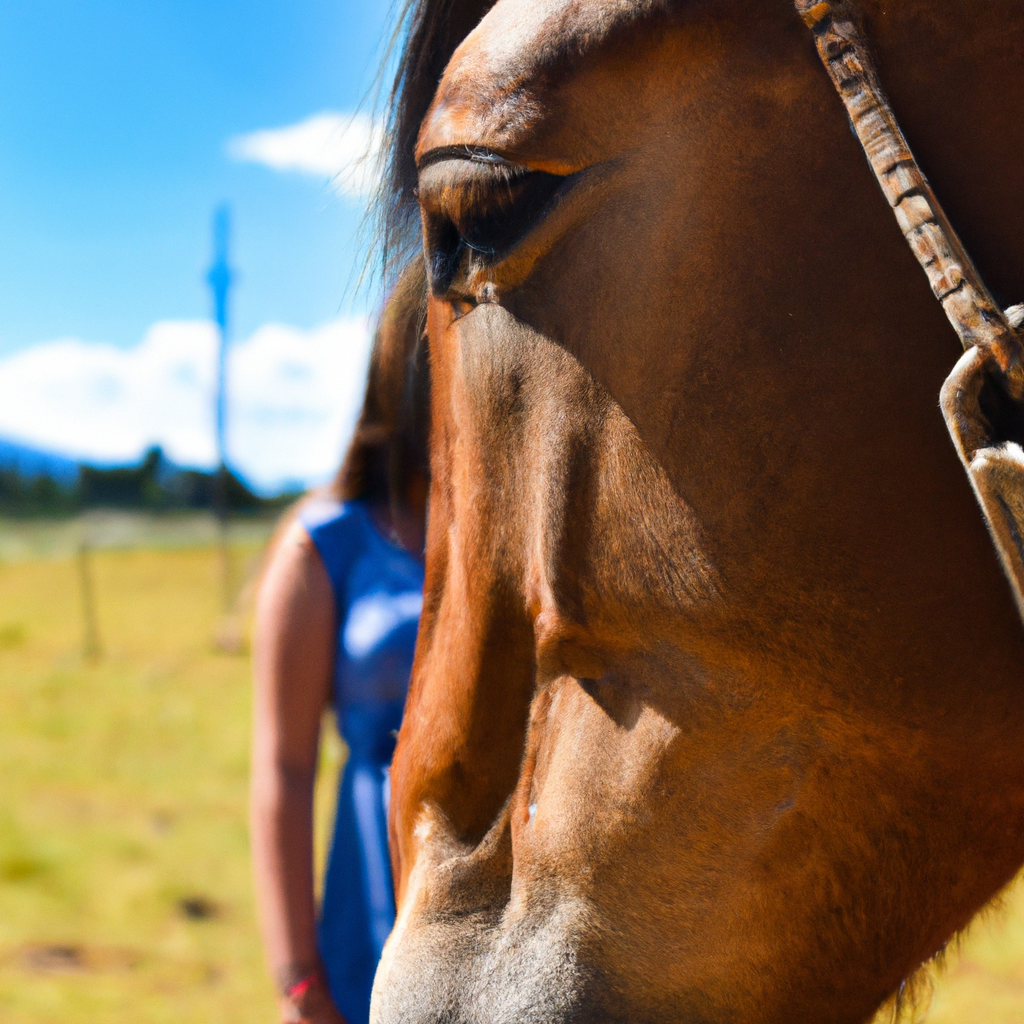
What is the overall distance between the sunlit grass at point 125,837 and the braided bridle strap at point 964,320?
110 inches

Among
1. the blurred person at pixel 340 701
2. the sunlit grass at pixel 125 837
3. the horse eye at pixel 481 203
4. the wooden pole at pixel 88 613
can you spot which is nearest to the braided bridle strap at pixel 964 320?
the horse eye at pixel 481 203

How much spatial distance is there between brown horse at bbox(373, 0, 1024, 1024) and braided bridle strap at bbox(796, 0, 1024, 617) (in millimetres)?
31

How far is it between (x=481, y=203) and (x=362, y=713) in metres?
1.32

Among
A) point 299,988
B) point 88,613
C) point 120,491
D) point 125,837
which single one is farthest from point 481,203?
Answer: point 120,491

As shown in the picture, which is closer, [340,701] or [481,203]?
[481,203]

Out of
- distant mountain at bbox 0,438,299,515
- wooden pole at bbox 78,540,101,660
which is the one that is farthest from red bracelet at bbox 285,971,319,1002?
distant mountain at bbox 0,438,299,515

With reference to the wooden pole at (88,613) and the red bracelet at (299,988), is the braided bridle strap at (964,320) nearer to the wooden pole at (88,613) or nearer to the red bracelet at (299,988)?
the red bracelet at (299,988)

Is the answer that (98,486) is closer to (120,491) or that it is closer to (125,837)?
(120,491)

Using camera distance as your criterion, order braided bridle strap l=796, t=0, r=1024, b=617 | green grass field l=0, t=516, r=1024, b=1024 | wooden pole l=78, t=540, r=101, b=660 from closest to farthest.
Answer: braided bridle strap l=796, t=0, r=1024, b=617
green grass field l=0, t=516, r=1024, b=1024
wooden pole l=78, t=540, r=101, b=660

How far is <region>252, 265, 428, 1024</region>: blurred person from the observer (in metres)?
1.87

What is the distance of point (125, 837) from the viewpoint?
5.84 metres

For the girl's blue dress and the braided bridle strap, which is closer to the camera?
the braided bridle strap

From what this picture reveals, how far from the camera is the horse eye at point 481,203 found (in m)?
0.83

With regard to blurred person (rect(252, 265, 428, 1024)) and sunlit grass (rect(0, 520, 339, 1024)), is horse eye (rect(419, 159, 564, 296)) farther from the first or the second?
sunlit grass (rect(0, 520, 339, 1024))
